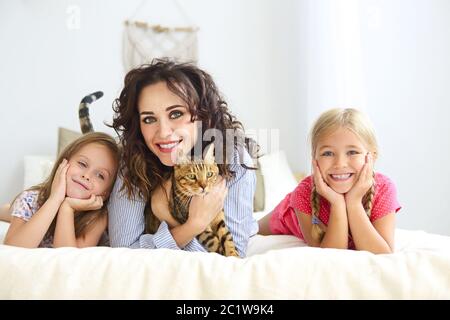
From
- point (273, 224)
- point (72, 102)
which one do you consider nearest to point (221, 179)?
point (273, 224)

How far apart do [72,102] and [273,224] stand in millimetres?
1865

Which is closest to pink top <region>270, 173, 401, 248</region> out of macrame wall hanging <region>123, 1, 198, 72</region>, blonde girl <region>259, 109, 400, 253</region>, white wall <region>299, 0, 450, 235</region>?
blonde girl <region>259, 109, 400, 253</region>

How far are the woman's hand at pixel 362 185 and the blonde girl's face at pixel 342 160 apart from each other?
2 cm

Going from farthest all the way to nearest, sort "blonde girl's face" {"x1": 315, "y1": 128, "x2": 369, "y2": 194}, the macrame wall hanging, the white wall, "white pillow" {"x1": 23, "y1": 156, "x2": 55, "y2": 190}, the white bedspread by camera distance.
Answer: the macrame wall hanging
the white wall
"white pillow" {"x1": 23, "y1": 156, "x2": 55, "y2": 190}
"blonde girl's face" {"x1": 315, "y1": 128, "x2": 369, "y2": 194}
the white bedspread

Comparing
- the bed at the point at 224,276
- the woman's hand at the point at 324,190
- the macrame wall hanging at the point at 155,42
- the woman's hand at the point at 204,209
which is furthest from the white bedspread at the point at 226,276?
→ the macrame wall hanging at the point at 155,42

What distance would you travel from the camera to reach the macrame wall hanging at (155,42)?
3066mm

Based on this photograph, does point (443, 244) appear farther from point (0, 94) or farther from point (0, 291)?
point (0, 94)

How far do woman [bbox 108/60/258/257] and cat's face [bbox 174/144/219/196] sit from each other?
0.02 metres

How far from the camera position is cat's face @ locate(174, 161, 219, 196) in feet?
3.80

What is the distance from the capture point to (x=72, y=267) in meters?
0.76

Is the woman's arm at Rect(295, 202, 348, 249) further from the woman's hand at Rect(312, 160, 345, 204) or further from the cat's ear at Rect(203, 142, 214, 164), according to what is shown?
the cat's ear at Rect(203, 142, 214, 164)

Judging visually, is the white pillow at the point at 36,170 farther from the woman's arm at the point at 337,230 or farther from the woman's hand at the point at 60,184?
the woman's arm at the point at 337,230

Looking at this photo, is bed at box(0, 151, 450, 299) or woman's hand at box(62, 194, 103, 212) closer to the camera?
bed at box(0, 151, 450, 299)

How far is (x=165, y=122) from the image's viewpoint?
1.20 metres
